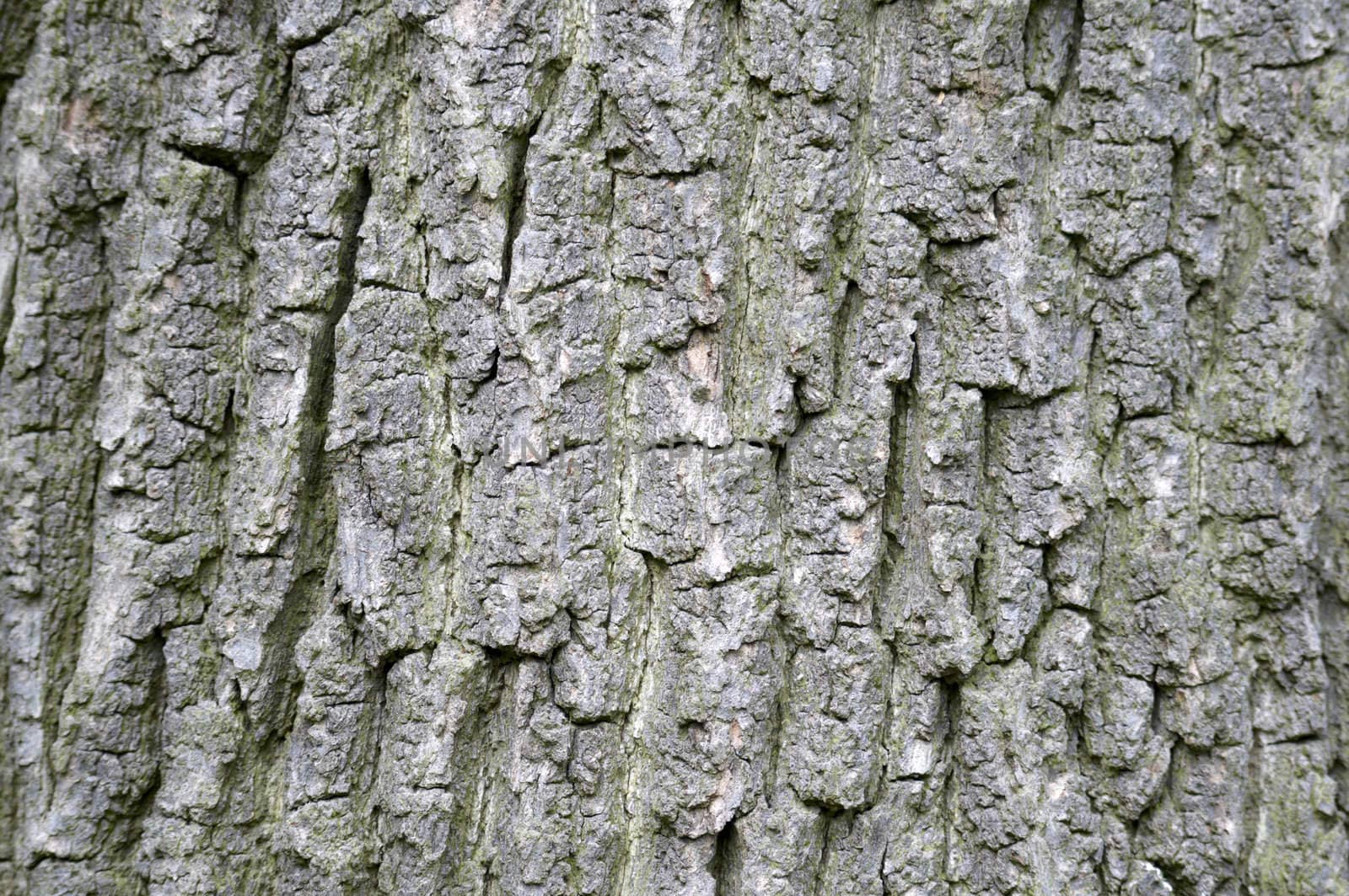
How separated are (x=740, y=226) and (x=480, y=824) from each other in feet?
3.55

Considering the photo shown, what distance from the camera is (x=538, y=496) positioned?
4.94 feet

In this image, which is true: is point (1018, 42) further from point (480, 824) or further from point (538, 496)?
point (480, 824)

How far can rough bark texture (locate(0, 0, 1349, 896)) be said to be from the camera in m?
1.50

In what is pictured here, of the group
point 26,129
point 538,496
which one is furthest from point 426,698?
point 26,129

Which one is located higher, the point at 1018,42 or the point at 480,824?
the point at 1018,42

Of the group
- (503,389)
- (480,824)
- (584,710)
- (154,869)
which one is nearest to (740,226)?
(503,389)

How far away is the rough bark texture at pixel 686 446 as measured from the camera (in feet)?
4.93

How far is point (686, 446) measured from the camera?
1505mm

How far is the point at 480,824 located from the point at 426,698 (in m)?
0.24

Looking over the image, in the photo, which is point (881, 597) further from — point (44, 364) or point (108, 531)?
point (44, 364)

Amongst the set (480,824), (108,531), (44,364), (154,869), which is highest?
(44,364)

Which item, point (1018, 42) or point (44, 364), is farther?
point (44, 364)

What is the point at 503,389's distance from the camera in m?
1.51

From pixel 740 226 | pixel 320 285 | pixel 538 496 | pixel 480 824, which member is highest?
pixel 740 226
